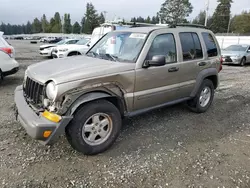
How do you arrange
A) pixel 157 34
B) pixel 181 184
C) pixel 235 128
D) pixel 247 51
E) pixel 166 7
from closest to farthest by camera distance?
pixel 181 184 < pixel 157 34 < pixel 235 128 < pixel 247 51 < pixel 166 7

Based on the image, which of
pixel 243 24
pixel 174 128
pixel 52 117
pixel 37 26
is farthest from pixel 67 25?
pixel 52 117

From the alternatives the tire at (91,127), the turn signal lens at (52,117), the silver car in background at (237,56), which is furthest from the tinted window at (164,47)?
the silver car in background at (237,56)

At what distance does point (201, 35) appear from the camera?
4.69 m

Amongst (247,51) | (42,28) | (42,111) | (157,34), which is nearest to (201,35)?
(157,34)

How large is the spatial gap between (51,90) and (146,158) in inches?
64.3

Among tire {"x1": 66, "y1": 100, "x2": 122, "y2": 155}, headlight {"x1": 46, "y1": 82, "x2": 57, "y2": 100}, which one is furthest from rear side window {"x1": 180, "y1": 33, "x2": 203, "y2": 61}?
headlight {"x1": 46, "y1": 82, "x2": 57, "y2": 100}

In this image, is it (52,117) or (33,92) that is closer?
(52,117)

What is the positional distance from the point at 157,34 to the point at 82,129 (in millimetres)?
2054

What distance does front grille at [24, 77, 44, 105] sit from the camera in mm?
3027

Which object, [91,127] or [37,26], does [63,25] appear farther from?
[91,127]

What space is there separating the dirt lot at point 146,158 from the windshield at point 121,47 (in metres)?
1.35

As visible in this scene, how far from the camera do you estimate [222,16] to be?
72000 mm

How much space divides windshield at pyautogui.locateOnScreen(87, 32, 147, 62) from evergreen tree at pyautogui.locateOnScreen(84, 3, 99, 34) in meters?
90.7

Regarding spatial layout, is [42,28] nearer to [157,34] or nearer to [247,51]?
[247,51]
